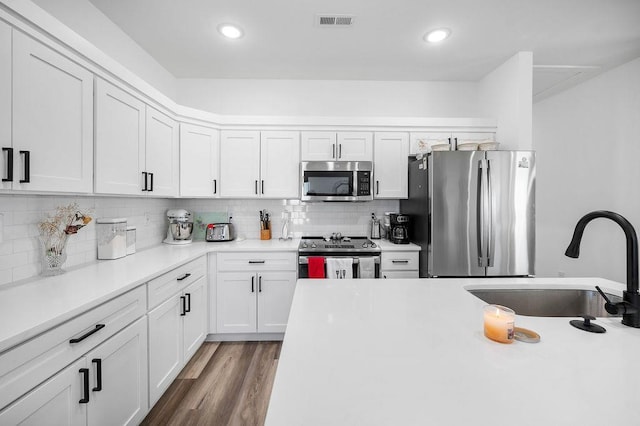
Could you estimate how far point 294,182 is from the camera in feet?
10.4

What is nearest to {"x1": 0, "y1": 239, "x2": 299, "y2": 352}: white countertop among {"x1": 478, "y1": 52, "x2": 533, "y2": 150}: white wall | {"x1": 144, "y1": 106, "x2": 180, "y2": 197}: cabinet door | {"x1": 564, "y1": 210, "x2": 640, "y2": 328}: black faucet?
{"x1": 144, "y1": 106, "x2": 180, "y2": 197}: cabinet door

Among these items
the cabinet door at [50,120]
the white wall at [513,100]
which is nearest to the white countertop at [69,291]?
the cabinet door at [50,120]

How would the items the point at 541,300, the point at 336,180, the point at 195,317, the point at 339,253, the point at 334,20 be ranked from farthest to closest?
the point at 336,180 → the point at 339,253 → the point at 195,317 → the point at 334,20 → the point at 541,300

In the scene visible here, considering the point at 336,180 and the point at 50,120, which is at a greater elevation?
the point at 50,120

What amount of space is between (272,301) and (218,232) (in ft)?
3.38

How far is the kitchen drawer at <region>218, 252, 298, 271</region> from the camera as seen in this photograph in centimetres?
277

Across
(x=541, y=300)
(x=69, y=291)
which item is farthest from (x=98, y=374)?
(x=541, y=300)

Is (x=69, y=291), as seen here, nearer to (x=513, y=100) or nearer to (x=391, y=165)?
(x=391, y=165)

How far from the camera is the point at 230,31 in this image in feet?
8.17

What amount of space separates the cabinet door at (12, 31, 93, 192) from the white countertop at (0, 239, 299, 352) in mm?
510

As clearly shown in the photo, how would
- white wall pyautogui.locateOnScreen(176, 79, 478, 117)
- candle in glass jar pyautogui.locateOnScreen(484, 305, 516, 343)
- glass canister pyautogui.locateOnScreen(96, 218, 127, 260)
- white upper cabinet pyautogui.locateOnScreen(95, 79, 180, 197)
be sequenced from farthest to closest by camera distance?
1. white wall pyautogui.locateOnScreen(176, 79, 478, 117)
2. glass canister pyautogui.locateOnScreen(96, 218, 127, 260)
3. white upper cabinet pyautogui.locateOnScreen(95, 79, 180, 197)
4. candle in glass jar pyautogui.locateOnScreen(484, 305, 516, 343)

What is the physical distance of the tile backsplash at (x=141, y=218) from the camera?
154cm

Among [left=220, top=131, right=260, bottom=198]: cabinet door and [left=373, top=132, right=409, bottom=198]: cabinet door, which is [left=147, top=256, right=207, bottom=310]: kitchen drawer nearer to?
[left=220, top=131, right=260, bottom=198]: cabinet door

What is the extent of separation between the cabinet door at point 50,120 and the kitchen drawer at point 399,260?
245 centimetres
